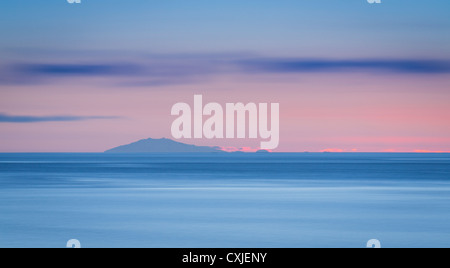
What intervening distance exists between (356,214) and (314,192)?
944 centimetres

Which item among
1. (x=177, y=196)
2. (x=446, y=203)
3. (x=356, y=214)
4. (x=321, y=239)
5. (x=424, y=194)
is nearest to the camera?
(x=321, y=239)

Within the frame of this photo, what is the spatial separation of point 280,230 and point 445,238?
14.0ft

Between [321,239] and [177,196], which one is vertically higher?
[177,196]

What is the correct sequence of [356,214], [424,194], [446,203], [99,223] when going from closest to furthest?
[99,223] → [356,214] → [446,203] → [424,194]

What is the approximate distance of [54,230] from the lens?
15586 mm

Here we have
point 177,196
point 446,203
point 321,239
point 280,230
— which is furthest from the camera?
point 177,196
